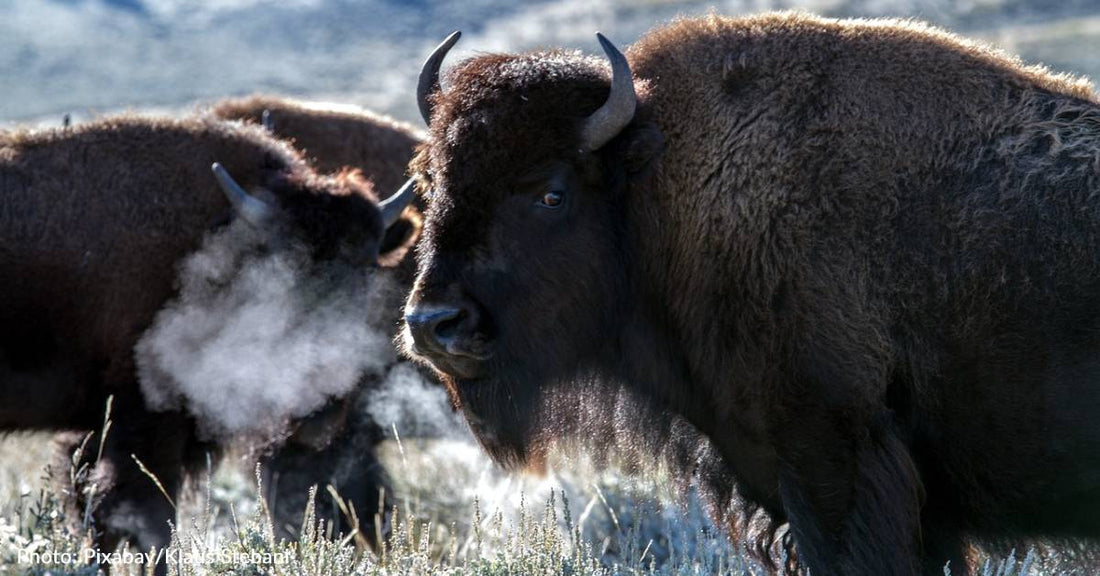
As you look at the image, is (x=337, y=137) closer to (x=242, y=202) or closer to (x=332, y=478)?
(x=242, y=202)

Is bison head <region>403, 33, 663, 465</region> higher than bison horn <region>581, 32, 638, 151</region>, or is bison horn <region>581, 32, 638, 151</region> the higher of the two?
bison horn <region>581, 32, 638, 151</region>

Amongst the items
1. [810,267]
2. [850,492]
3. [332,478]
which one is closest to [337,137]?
[332,478]

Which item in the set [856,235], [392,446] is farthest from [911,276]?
[392,446]

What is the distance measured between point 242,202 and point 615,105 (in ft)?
8.07

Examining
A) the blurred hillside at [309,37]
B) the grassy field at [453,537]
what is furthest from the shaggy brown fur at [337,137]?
the blurred hillside at [309,37]

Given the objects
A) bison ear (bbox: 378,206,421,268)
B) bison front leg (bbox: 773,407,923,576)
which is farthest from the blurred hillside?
bison front leg (bbox: 773,407,923,576)

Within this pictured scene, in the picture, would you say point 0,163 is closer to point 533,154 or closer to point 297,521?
point 297,521

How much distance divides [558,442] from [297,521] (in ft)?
8.81

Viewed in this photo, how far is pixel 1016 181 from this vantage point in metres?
3.45

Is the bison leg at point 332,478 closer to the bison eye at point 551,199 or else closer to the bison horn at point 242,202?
the bison horn at point 242,202

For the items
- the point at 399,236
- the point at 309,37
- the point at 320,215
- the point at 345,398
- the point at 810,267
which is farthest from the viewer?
the point at 309,37

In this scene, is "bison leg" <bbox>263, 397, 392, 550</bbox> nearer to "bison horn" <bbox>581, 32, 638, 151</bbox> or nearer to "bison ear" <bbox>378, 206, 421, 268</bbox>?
"bison ear" <bbox>378, 206, 421, 268</bbox>

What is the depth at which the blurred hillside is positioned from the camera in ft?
104

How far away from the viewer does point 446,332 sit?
11.5 feet
